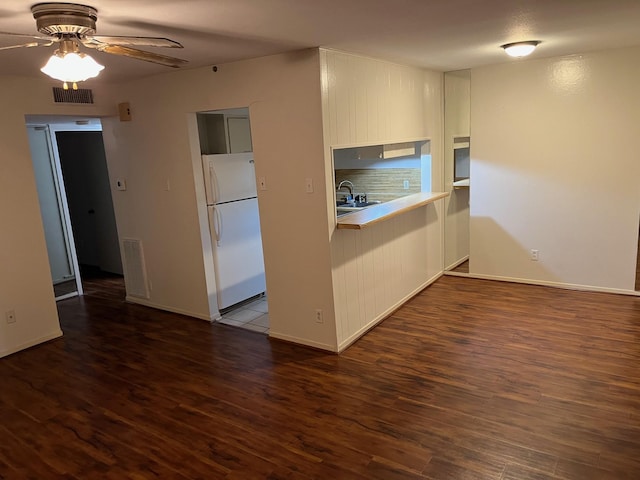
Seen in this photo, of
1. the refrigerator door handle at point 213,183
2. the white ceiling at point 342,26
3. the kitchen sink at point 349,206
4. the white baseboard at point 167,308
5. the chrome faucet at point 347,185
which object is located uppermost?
the white ceiling at point 342,26

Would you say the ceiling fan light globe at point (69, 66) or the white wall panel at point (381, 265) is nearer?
the ceiling fan light globe at point (69, 66)

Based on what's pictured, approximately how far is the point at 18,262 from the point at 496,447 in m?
3.96

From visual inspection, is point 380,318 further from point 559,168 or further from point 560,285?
point 559,168

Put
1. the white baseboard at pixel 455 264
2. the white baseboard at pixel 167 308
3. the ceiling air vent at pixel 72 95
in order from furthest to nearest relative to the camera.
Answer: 1. the white baseboard at pixel 455 264
2. the white baseboard at pixel 167 308
3. the ceiling air vent at pixel 72 95

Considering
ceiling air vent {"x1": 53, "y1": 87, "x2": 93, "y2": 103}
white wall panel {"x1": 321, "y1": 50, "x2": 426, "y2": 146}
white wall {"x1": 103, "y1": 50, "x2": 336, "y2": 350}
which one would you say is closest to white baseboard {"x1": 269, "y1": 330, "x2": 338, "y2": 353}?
white wall {"x1": 103, "y1": 50, "x2": 336, "y2": 350}

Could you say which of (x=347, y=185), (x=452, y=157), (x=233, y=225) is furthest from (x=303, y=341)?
(x=452, y=157)

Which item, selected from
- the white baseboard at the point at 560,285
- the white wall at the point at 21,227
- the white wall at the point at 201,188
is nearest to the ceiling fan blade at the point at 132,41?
the white wall at the point at 201,188

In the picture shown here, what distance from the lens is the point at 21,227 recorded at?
3.97 m

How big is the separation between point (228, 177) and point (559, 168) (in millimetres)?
3334

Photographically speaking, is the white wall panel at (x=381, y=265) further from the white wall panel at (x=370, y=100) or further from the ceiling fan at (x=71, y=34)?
the ceiling fan at (x=71, y=34)

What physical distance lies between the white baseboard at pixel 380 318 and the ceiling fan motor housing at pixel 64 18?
2.71 meters

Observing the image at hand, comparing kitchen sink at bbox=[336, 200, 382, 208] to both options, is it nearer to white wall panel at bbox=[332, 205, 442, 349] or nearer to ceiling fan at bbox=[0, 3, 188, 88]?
white wall panel at bbox=[332, 205, 442, 349]

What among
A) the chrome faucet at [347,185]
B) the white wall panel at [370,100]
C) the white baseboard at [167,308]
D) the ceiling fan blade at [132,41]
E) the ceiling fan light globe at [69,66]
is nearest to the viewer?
the ceiling fan light globe at [69,66]

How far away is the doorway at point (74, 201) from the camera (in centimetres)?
552
